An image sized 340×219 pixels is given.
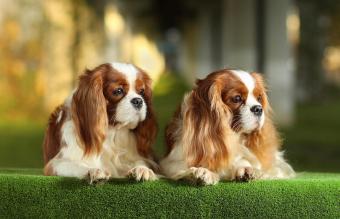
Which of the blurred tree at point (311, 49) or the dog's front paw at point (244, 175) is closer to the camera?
the dog's front paw at point (244, 175)

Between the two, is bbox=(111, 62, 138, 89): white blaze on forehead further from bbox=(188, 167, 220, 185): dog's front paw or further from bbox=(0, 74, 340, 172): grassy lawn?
bbox=(0, 74, 340, 172): grassy lawn

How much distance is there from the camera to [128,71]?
3.76 meters

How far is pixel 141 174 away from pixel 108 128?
37cm

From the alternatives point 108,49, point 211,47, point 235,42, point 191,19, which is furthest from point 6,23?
point 191,19

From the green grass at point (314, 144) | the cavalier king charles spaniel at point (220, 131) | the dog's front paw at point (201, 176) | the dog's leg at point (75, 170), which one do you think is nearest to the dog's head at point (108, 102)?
the dog's leg at point (75, 170)

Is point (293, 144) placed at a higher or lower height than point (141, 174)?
lower

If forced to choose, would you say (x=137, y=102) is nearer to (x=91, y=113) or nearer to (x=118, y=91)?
(x=118, y=91)

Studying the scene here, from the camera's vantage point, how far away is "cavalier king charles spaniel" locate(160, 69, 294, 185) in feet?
11.7

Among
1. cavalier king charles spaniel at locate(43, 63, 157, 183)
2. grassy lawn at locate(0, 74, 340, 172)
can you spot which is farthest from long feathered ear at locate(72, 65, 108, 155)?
grassy lawn at locate(0, 74, 340, 172)

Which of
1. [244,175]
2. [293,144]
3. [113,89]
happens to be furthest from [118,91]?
[293,144]

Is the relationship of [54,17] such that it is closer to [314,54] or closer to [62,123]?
[62,123]

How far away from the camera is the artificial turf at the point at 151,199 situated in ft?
11.6

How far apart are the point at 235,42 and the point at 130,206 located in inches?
593

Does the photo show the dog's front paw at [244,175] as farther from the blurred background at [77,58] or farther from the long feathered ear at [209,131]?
the blurred background at [77,58]
